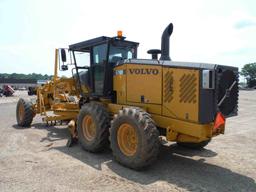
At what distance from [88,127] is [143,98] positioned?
1.79 meters

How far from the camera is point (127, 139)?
21.3ft

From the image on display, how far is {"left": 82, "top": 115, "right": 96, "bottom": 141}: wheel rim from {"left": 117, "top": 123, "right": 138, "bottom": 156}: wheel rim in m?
1.34

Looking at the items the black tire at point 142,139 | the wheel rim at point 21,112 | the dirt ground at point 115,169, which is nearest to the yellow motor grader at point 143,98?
the black tire at point 142,139

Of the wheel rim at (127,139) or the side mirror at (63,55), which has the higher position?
the side mirror at (63,55)

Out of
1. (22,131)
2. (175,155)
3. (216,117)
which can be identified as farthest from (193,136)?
(22,131)

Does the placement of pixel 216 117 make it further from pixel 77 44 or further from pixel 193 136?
pixel 77 44

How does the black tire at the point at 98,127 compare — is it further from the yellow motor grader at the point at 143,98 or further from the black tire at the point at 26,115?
the black tire at the point at 26,115

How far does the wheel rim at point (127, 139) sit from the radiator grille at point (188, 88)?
1.21 m

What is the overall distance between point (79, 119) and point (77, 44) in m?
2.25

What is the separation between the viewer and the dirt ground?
5.25 metres

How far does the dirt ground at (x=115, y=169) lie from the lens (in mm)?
5250

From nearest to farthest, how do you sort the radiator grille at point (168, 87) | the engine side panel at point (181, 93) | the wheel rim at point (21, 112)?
the engine side panel at point (181, 93) → the radiator grille at point (168, 87) → the wheel rim at point (21, 112)

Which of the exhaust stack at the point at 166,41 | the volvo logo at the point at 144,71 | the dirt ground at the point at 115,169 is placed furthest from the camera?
the exhaust stack at the point at 166,41

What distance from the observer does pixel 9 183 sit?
5.29m
